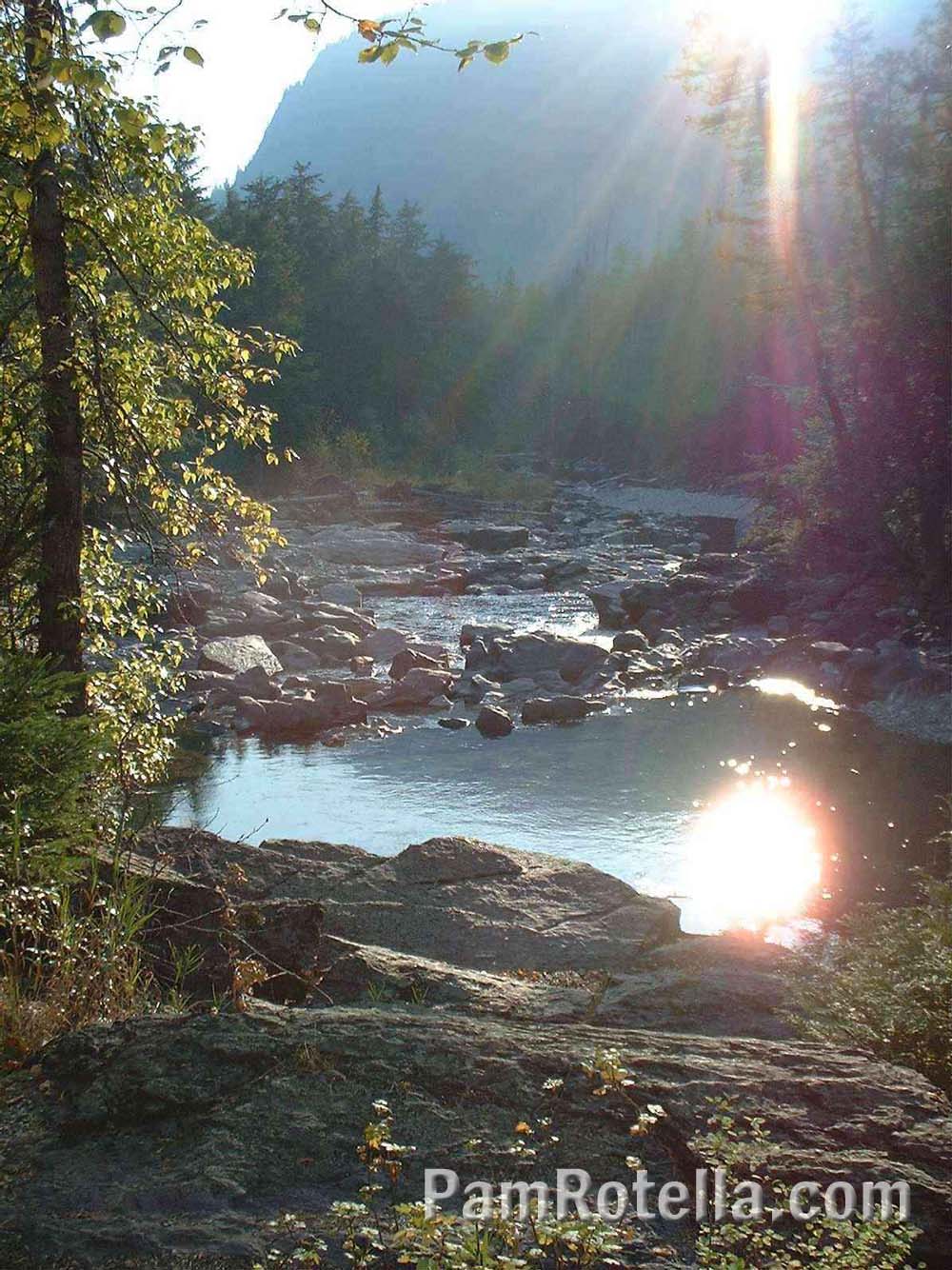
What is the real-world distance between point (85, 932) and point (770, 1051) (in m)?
2.38

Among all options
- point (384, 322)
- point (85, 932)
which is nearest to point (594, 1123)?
point (85, 932)

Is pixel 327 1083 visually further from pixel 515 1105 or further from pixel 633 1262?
pixel 633 1262

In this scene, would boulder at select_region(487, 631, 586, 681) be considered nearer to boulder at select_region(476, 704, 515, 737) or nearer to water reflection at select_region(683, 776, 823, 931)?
boulder at select_region(476, 704, 515, 737)

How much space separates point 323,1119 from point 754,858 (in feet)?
26.8

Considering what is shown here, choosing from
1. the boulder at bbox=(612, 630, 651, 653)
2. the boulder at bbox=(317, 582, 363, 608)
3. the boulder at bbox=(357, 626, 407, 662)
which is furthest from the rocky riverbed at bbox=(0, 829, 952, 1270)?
the boulder at bbox=(317, 582, 363, 608)

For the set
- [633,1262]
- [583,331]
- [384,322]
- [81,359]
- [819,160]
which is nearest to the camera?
[633,1262]

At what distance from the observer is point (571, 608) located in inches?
949

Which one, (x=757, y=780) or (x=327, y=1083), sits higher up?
(x=327, y=1083)

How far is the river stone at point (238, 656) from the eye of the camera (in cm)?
1744

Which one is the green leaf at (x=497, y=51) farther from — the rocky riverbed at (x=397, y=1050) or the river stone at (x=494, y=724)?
the river stone at (x=494, y=724)

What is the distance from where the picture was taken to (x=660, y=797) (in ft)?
40.7

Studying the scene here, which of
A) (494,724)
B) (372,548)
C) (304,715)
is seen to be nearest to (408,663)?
(304,715)

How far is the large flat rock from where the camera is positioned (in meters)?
6.23

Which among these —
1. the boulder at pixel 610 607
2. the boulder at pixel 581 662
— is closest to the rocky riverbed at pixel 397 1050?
the boulder at pixel 581 662
